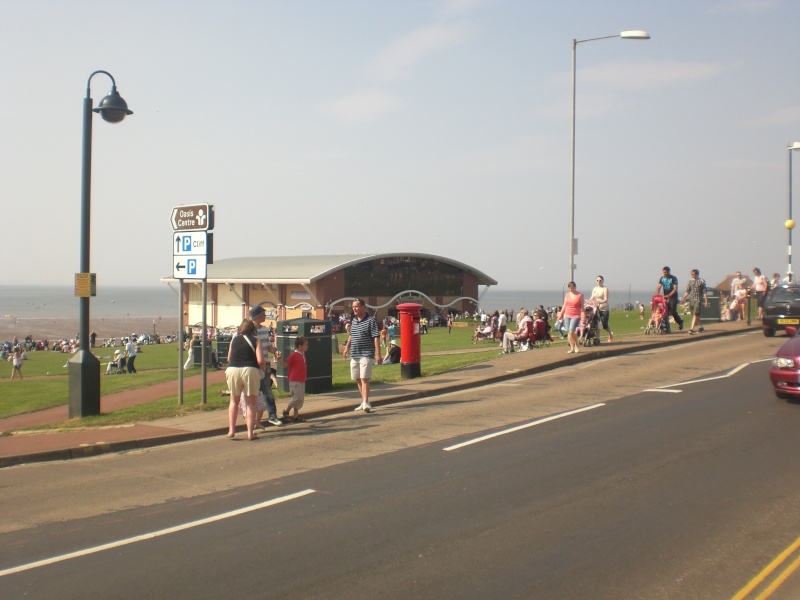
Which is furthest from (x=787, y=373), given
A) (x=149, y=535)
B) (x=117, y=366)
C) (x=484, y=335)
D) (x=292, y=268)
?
(x=292, y=268)

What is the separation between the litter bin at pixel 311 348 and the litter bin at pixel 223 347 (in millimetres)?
15207

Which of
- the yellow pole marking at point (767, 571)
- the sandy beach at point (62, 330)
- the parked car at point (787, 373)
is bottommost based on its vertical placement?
the sandy beach at point (62, 330)

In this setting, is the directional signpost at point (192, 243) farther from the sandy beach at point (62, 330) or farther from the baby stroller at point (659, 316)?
the sandy beach at point (62, 330)

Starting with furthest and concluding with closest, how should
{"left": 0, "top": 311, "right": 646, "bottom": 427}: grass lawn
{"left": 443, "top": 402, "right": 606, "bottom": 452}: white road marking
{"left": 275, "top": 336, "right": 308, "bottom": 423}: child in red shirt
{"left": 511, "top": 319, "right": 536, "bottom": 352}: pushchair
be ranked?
1. {"left": 511, "top": 319, "right": 536, "bottom": 352}: pushchair
2. {"left": 0, "top": 311, "right": 646, "bottom": 427}: grass lawn
3. {"left": 275, "top": 336, "right": 308, "bottom": 423}: child in red shirt
4. {"left": 443, "top": 402, "right": 606, "bottom": 452}: white road marking

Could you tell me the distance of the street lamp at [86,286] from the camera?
1280 cm

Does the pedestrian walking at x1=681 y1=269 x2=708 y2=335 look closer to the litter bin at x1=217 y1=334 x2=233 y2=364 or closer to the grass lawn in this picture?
the grass lawn

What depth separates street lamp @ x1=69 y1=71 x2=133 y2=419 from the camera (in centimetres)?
1280

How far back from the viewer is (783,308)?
21719 mm

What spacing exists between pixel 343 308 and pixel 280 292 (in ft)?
17.8

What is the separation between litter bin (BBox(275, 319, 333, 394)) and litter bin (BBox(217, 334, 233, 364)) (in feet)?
49.9

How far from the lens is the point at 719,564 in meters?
5.67

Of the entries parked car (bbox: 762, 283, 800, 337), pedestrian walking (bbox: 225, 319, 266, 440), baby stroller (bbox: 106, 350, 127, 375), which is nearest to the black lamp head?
pedestrian walking (bbox: 225, 319, 266, 440)

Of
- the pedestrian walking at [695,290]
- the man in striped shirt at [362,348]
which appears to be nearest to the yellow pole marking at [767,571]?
the man in striped shirt at [362,348]

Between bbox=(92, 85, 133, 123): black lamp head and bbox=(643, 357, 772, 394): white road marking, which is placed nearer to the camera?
bbox=(92, 85, 133, 123): black lamp head
